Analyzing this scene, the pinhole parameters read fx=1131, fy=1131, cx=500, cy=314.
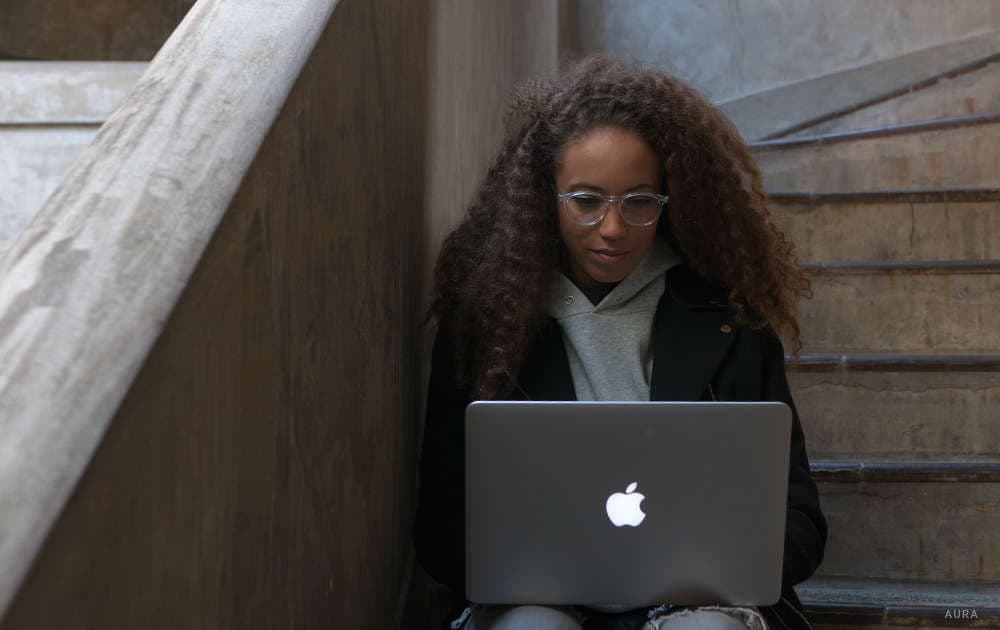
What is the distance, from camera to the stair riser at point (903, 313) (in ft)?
7.83

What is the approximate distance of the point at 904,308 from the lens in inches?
95.2

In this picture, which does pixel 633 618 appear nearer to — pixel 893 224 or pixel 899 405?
pixel 899 405

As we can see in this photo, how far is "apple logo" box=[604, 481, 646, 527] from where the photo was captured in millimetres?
1182

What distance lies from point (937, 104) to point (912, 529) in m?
2.25

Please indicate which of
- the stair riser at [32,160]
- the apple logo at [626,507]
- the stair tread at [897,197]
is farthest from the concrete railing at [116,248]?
the stair tread at [897,197]

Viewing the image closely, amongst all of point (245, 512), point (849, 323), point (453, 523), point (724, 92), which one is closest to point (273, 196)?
point (245, 512)

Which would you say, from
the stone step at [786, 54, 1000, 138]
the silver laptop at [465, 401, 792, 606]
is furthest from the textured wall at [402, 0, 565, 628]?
the stone step at [786, 54, 1000, 138]

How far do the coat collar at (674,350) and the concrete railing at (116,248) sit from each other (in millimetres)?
639

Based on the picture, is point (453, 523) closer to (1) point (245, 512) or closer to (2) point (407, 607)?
(2) point (407, 607)

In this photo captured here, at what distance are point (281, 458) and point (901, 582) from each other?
1306mm

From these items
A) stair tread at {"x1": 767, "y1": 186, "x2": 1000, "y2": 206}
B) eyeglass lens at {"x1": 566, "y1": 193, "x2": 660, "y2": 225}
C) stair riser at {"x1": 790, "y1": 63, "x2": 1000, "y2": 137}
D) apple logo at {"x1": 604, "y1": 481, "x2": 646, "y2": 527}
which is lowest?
apple logo at {"x1": 604, "y1": 481, "x2": 646, "y2": 527}

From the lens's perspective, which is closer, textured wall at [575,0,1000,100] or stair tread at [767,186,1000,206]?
stair tread at [767,186,1000,206]

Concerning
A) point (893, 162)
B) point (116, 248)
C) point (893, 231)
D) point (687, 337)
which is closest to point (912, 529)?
point (687, 337)

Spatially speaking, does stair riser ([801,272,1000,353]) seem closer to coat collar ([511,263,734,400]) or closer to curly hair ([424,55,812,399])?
curly hair ([424,55,812,399])
